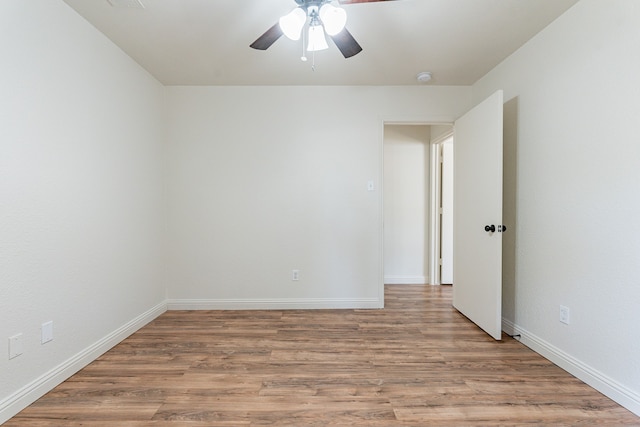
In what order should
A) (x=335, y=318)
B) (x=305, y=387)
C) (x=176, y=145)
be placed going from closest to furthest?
(x=305, y=387), (x=335, y=318), (x=176, y=145)

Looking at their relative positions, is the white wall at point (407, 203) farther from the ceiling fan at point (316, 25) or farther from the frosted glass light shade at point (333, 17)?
the frosted glass light shade at point (333, 17)

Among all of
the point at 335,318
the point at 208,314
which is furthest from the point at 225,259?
the point at 335,318

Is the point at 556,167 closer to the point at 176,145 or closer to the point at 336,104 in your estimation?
the point at 336,104

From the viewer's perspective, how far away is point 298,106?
3.06 meters

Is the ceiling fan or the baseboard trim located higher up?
the ceiling fan

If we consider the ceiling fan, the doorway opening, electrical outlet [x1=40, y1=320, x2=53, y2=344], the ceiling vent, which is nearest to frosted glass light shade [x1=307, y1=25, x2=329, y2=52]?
the ceiling fan

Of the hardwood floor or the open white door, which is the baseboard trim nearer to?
the hardwood floor

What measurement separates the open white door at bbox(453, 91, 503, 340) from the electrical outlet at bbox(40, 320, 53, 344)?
10.1ft

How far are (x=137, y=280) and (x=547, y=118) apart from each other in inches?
141

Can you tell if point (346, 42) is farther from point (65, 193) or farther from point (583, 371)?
point (583, 371)

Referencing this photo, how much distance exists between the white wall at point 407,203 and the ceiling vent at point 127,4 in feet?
9.86

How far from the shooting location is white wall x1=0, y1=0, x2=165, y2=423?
152 centimetres

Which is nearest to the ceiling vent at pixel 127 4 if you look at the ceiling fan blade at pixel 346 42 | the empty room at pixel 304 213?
the empty room at pixel 304 213

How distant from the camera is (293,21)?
4.99ft
